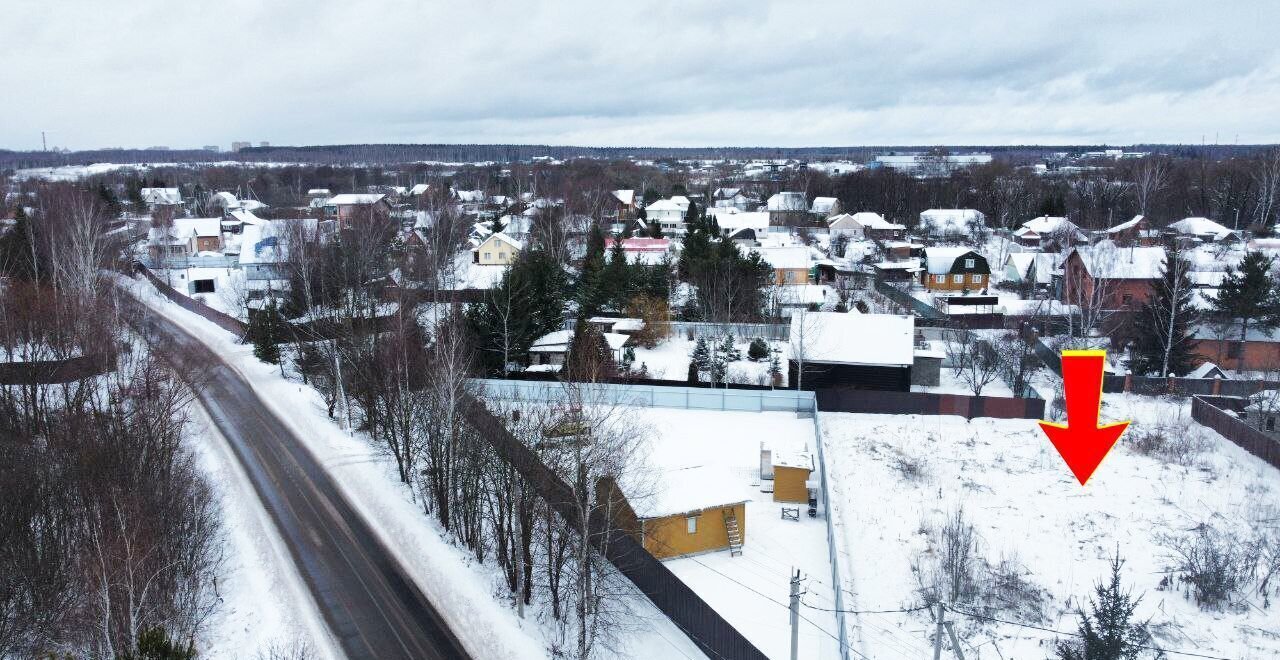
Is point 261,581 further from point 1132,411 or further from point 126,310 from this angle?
point 1132,411

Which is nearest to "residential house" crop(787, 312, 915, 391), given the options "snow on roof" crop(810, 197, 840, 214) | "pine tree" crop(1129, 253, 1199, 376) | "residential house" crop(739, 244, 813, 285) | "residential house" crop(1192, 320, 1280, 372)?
"pine tree" crop(1129, 253, 1199, 376)

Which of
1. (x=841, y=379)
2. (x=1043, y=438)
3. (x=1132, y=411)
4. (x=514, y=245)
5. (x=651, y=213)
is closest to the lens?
(x=1043, y=438)

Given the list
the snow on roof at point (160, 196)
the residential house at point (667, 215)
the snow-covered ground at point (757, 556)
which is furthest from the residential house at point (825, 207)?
the snow on roof at point (160, 196)

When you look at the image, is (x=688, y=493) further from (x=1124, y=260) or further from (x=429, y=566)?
(x=1124, y=260)

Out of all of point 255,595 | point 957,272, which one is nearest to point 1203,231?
point 957,272

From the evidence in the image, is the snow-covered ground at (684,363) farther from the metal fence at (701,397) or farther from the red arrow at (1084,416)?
the red arrow at (1084,416)

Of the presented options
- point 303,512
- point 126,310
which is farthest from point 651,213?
point 303,512
